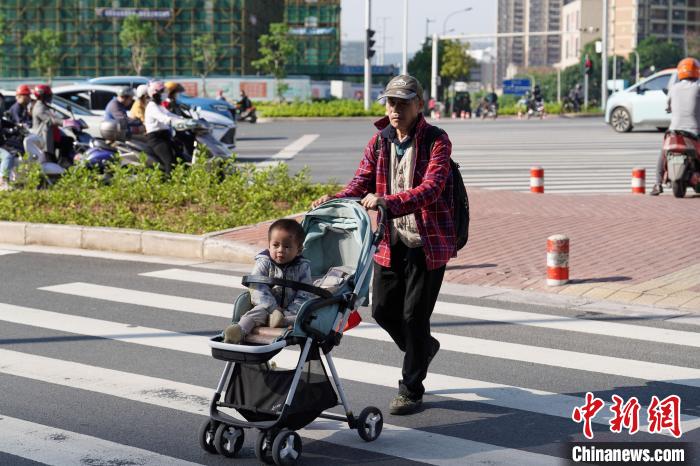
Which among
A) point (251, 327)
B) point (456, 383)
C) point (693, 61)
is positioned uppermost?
point (693, 61)

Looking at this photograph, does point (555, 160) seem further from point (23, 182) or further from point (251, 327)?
point (251, 327)

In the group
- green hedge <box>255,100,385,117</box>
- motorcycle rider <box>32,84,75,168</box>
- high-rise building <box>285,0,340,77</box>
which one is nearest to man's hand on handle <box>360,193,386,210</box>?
motorcycle rider <box>32,84,75,168</box>

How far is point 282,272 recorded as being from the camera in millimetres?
5242

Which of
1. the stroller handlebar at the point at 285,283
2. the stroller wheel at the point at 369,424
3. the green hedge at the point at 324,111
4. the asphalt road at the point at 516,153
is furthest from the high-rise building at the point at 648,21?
the stroller handlebar at the point at 285,283

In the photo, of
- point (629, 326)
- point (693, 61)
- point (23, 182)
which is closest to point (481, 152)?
point (693, 61)

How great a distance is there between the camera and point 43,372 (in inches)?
267

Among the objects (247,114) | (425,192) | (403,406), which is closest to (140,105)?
(403,406)

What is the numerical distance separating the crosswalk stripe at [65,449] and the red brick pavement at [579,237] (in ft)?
15.9

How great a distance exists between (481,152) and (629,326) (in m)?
17.8

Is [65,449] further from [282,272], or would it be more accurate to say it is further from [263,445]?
[282,272]

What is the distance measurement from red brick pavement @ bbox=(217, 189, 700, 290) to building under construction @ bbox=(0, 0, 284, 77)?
84.7 metres

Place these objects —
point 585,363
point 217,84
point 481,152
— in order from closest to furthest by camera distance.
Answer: point 585,363 < point 481,152 < point 217,84

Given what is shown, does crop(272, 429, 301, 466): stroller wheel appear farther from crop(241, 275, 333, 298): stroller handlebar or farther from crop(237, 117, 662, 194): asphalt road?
crop(237, 117, 662, 194): asphalt road

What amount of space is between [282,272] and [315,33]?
111m
